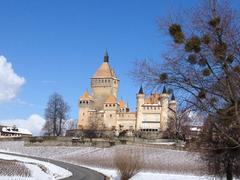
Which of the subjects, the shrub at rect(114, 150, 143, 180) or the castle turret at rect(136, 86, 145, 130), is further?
the castle turret at rect(136, 86, 145, 130)

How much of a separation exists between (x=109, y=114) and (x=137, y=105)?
433 inches

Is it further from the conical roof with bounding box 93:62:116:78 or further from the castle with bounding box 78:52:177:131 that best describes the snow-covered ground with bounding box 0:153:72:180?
the conical roof with bounding box 93:62:116:78

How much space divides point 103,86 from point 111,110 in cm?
1657

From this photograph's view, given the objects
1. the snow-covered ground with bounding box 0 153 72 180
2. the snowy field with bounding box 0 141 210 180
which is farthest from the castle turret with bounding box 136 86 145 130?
the snow-covered ground with bounding box 0 153 72 180

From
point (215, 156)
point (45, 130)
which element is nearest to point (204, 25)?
point (215, 156)

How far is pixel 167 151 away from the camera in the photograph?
73625mm

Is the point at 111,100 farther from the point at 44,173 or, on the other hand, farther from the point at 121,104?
the point at 44,173

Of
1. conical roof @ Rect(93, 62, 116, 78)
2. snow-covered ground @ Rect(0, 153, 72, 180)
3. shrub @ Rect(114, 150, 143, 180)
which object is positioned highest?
conical roof @ Rect(93, 62, 116, 78)

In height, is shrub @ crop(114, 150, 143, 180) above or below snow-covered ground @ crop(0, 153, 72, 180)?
above

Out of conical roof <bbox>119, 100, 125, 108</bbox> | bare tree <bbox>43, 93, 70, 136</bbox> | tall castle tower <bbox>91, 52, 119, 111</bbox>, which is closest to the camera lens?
bare tree <bbox>43, 93, 70, 136</bbox>

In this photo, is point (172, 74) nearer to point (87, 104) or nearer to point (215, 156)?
point (215, 156)

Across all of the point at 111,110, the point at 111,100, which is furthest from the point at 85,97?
the point at 111,110

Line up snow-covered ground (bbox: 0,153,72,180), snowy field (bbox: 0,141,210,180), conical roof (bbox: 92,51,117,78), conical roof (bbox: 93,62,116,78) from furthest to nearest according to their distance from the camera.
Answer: conical roof (bbox: 92,51,117,78) → conical roof (bbox: 93,62,116,78) → snowy field (bbox: 0,141,210,180) → snow-covered ground (bbox: 0,153,72,180)

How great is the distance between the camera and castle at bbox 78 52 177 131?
126 meters
